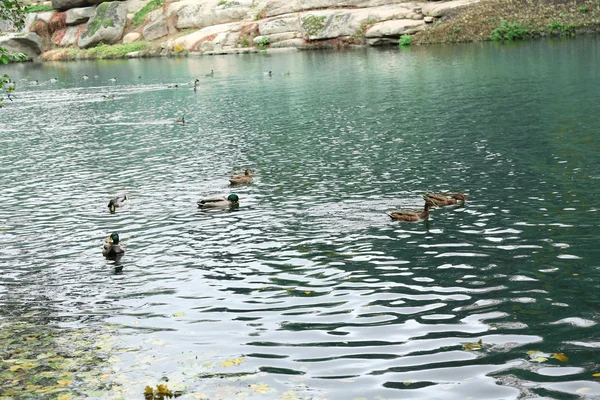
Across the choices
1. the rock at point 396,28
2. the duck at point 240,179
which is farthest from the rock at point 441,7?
the duck at point 240,179

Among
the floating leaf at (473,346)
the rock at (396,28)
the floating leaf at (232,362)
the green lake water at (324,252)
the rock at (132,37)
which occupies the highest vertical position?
the rock at (132,37)

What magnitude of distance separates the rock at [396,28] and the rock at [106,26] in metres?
40.7

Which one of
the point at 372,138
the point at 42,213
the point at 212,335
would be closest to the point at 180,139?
the point at 372,138

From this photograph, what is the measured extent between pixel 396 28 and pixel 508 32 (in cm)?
1187

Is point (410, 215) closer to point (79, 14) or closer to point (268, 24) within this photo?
point (268, 24)

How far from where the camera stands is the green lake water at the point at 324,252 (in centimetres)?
1113

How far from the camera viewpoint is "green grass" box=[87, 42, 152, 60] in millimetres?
97875

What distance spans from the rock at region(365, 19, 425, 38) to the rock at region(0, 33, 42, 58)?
5065 centimetres

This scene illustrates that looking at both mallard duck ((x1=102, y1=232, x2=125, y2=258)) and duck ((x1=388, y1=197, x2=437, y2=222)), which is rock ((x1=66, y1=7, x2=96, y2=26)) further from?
duck ((x1=388, y1=197, x2=437, y2=222))

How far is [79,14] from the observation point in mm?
106312

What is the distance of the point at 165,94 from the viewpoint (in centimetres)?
5412

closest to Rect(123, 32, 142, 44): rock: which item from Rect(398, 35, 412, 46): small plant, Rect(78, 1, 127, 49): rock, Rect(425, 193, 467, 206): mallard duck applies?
Rect(78, 1, 127, 49): rock

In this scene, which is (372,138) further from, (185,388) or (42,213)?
(185,388)

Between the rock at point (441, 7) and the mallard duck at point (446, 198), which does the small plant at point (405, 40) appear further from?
the mallard duck at point (446, 198)
